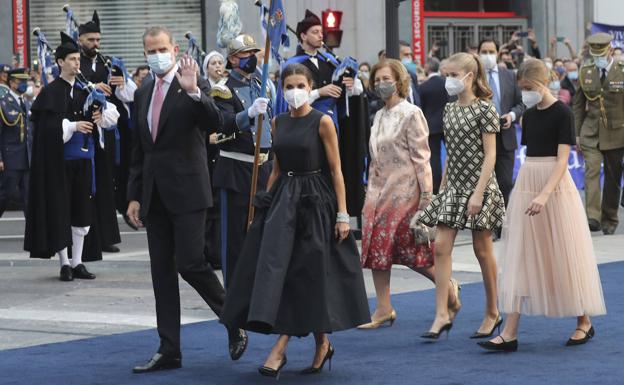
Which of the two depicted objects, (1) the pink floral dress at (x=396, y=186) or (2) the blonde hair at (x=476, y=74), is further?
(1) the pink floral dress at (x=396, y=186)

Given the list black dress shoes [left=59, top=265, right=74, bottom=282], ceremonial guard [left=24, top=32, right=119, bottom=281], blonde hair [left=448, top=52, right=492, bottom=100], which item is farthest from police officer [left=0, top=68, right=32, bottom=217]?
blonde hair [left=448, top=52, right=492, bottom=100]

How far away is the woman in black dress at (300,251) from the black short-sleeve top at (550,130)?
142 centimetres

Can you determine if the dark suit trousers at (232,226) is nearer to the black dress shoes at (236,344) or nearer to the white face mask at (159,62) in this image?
the black dress shoes at (236,344)

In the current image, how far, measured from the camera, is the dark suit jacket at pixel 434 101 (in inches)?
607

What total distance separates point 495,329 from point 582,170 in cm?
1264

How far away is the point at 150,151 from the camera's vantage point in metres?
8.52

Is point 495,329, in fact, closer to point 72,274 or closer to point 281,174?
point 281,174

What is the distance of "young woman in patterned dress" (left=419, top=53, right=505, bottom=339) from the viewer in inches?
360

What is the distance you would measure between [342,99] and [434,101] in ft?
10.7

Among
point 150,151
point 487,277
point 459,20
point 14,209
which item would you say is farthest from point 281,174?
point 459,20

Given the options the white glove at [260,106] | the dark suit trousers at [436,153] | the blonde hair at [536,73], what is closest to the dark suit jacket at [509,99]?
the dark suit trousers at [436,153]

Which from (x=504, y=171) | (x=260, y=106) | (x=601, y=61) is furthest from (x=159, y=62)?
(x=601, y=61)

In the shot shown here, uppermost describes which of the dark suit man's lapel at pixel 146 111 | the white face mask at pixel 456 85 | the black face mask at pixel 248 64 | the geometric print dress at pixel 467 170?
the black face mask at pixel 248 64

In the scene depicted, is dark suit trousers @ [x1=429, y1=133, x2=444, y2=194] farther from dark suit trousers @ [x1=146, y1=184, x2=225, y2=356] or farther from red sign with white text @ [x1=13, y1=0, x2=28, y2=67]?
red sign with white text @ [x1=13, y1=0, x2=28, y2=67]
